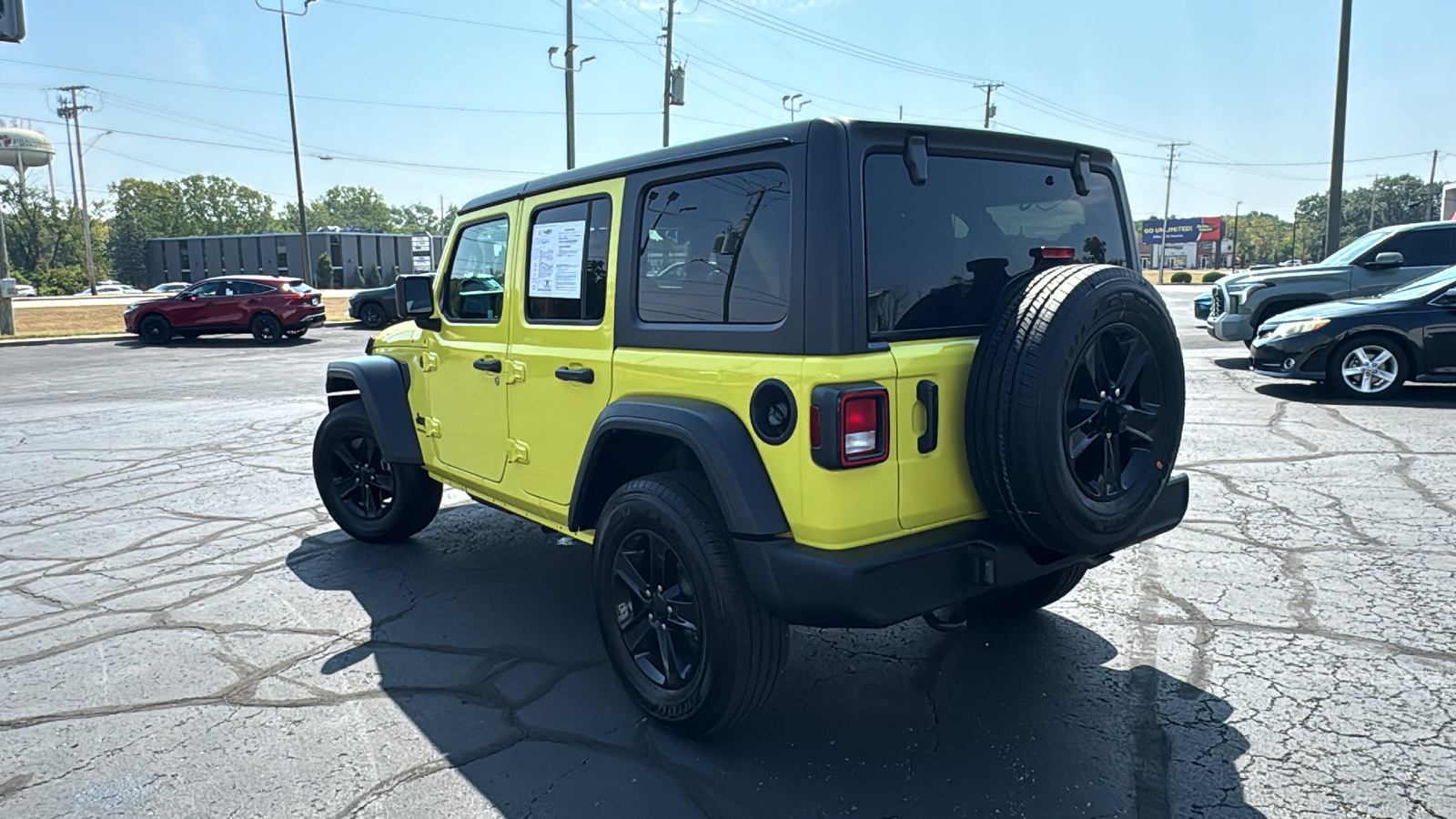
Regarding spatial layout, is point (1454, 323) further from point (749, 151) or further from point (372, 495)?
point (372, 495)

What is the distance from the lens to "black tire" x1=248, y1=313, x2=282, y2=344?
21156 millimetres

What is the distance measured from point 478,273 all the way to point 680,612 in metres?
2.16

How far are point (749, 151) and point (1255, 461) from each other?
18.5 feet

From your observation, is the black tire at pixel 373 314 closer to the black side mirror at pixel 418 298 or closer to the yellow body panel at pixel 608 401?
the yellow body panel at pixel 608 401

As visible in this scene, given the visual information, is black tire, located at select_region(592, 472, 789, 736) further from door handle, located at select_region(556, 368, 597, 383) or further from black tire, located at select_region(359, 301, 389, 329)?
black tire, located at select_region(359, 301, 389, 329)

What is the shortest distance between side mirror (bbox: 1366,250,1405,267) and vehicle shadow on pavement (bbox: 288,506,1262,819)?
10.3 meters

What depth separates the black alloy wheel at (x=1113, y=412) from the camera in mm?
2750

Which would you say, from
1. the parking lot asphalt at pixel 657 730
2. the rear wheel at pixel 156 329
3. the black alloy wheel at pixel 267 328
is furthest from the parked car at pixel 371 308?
the parking lot asphalt at pixel 657 730

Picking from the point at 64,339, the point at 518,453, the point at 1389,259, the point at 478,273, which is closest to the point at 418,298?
the point at 478,273

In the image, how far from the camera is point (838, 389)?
97.6 inches

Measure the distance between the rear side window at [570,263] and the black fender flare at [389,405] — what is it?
1.38 metres

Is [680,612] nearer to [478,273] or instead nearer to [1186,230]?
[478,273]

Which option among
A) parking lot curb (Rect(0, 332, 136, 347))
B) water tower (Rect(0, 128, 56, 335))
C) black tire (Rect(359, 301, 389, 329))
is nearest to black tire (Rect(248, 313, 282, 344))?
parking lot curb (Rect(0, 332, 136, 347))

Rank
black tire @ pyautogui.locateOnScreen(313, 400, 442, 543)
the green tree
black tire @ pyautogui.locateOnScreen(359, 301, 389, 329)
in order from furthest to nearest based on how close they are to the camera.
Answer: the green tree
black tire @ pyautogui.locateOnScreen(359, 301, 389, 329)
black tire @ pyautogui.locateOnScreen(313, 400, 442, 543)
